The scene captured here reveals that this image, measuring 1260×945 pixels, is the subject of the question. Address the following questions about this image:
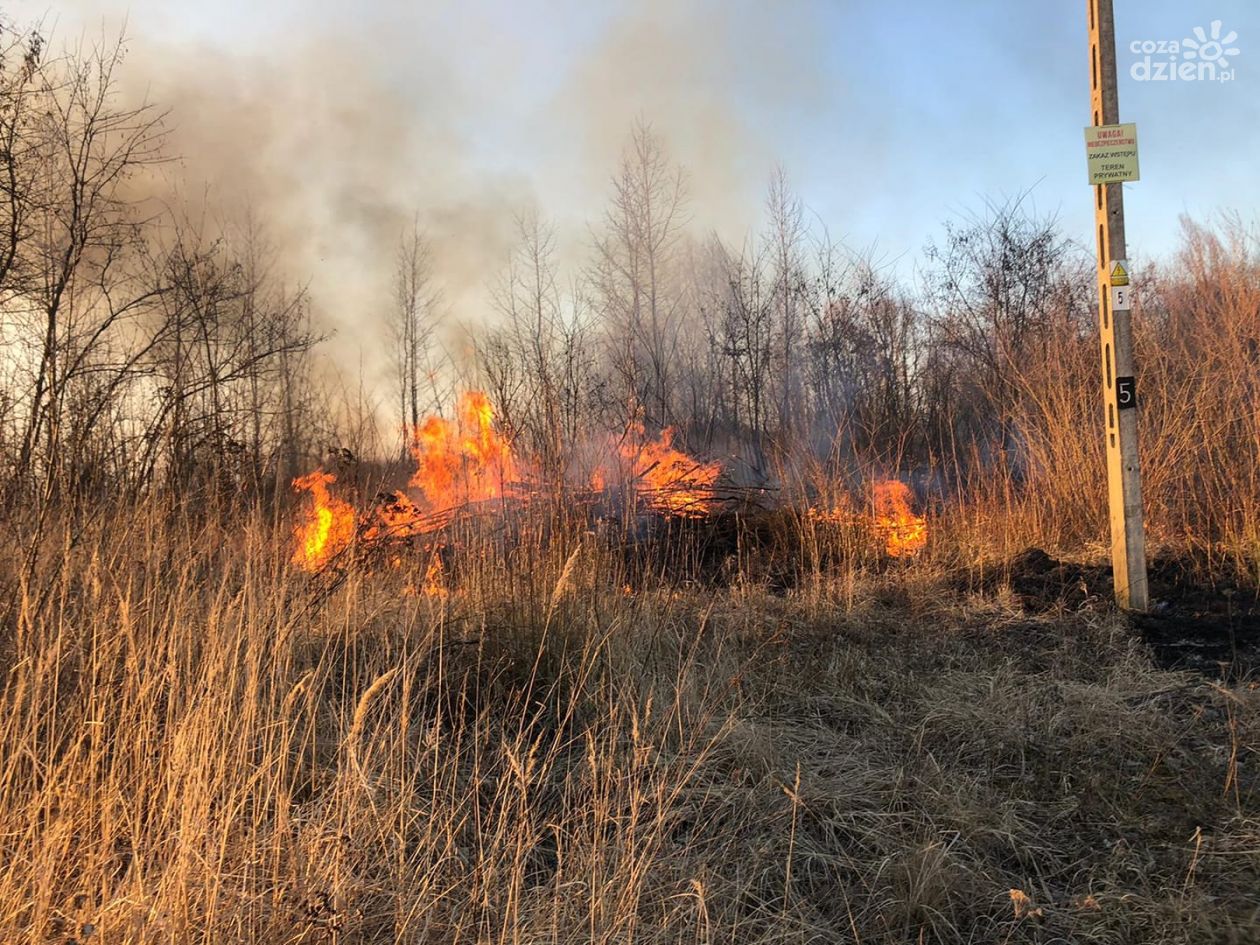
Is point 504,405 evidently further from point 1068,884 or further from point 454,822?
point 1068,884

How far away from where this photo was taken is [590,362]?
17.3 feet

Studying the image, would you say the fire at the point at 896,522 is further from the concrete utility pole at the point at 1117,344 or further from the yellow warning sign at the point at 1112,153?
the yellow warning sign at the point at 1112,153

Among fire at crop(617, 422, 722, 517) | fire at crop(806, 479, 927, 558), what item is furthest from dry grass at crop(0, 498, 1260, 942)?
fire at crop(617, 422, 722, 517)

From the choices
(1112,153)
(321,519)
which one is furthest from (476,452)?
(1112,153)

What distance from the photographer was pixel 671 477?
7316 millimetres

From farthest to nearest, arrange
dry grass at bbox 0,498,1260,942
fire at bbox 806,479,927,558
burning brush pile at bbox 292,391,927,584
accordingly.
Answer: fire at bbox 806,479,927,558 → burning brush pile at bbox 292,391,927,584 → dry grass at bbox 0,498,1260,942

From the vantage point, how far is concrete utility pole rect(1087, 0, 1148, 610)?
4.54 m

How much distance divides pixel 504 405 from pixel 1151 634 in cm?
428

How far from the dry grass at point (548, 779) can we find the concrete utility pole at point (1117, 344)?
0.99m

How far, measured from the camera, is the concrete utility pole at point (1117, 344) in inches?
179

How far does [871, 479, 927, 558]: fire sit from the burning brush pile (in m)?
0.01

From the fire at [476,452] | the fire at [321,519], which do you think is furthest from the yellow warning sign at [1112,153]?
the fire at [321,519]

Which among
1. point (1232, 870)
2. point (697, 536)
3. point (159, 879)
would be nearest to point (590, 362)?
point (697, 536)

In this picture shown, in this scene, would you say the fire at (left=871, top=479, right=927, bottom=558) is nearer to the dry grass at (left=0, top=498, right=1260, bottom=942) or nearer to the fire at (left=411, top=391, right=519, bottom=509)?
the dry grass at (left=0, top=498, right=1260, bottom=942)
